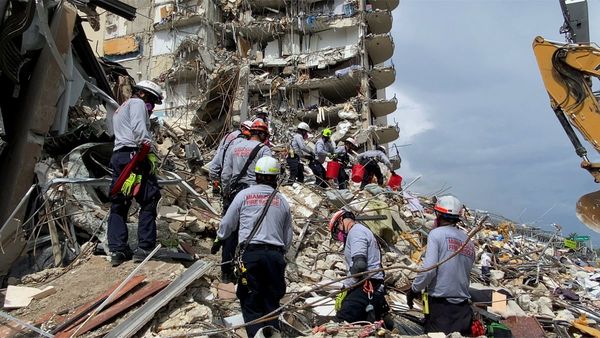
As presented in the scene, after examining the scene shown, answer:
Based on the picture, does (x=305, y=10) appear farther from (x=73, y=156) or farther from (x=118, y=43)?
(x=73, y=156)

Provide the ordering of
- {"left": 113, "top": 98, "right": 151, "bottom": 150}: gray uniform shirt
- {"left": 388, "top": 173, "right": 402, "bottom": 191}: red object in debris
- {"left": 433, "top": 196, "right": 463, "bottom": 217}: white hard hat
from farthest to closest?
{"left": 388, "top": 173, "right": 402, "bottom": 191}: red object in debris → {"left": 113, "top": 98, "right": 151, "bottom": 150}: gray uniform shirt → {"left": 433, "top": 196, "right": 463, "bottom": 217}: white hard hat

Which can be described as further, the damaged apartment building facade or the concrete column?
the damaged apartment building facade

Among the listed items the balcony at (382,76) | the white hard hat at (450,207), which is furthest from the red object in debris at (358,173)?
the balcony at (382,76)

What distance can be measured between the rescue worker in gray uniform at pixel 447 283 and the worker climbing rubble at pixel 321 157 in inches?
239

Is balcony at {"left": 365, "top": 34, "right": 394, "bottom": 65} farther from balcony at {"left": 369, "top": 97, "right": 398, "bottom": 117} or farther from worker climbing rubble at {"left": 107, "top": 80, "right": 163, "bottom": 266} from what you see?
worker climbing rubble at {"left": 107, "top": 80, "right": 163, "bottom": 266}

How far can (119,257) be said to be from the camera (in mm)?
4664

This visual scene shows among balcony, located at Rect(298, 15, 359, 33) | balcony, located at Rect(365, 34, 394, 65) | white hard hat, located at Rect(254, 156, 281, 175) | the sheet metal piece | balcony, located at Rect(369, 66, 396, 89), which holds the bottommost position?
the sheet metal piece

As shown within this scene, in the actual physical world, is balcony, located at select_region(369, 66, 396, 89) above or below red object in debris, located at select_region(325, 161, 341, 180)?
above

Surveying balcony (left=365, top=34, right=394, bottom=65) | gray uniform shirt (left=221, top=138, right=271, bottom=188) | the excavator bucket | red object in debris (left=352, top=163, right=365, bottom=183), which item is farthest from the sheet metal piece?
balcony (left=365, top=34, right=394, bottom=65)

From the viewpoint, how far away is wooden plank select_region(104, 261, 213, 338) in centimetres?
367

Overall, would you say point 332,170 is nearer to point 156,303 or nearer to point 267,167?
point 267,167

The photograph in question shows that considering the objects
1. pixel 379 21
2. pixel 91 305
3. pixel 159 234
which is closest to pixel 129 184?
pixel 91 305

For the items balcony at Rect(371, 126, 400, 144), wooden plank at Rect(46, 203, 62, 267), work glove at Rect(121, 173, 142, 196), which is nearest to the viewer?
work glove at Rect(121, 173, 142, 196)

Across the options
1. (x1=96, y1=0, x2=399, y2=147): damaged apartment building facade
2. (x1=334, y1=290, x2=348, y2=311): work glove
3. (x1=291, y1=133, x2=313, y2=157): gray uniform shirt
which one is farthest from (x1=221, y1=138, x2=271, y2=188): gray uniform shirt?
(x1=96, y1=0, x2=399, y2=147): damaged apartment building facade
